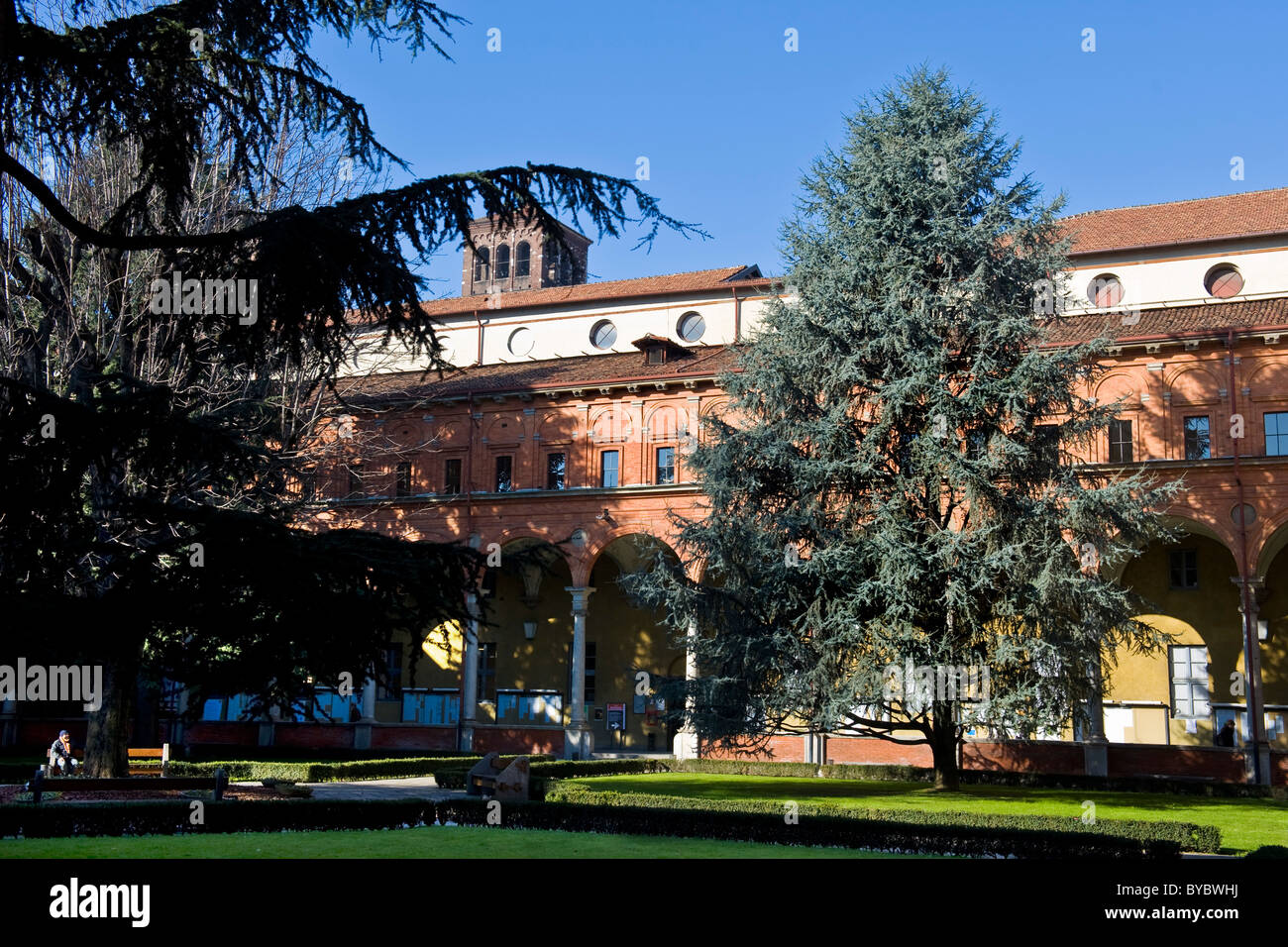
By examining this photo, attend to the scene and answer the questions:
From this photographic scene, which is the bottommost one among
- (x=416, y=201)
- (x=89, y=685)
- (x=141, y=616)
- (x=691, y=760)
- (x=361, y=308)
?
(x=691, y=760)

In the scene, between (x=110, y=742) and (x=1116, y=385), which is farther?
(x=1116, y=385)

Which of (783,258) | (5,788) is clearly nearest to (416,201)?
(5,788)

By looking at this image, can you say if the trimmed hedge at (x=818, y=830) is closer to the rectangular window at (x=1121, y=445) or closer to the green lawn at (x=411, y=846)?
the green lawn at (x=411, y=846)

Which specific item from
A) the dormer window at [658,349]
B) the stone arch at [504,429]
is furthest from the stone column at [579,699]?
the dormer window at [658,349]

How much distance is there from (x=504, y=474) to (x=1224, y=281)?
2029cm

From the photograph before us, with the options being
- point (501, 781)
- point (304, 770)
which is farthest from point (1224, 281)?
point (304, 770)

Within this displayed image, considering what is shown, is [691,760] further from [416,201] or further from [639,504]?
[416,201]

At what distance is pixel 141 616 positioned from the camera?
541cm

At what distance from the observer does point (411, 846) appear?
41.2 feet

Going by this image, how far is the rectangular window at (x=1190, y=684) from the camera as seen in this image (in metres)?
30.3

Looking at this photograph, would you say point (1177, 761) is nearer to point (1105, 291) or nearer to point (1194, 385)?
point (1194, 385)

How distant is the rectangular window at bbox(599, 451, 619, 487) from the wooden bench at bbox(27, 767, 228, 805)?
18.0 meters

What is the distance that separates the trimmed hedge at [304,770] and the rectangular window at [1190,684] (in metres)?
17.3
